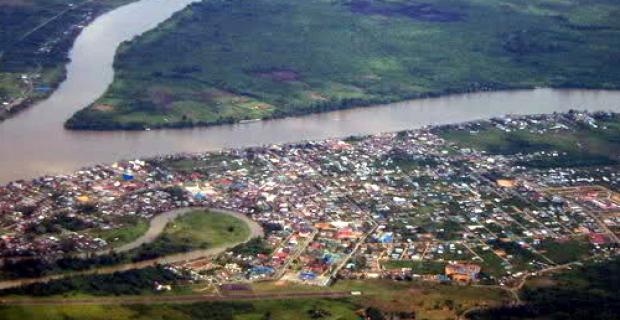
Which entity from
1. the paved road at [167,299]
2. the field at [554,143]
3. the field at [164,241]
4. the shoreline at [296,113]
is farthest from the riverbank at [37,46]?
the field at [554,143]

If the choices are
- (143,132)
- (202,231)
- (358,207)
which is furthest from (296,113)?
(202,231)

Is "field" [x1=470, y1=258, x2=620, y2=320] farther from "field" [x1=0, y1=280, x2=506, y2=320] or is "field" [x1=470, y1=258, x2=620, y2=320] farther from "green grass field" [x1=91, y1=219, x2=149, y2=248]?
"green grass field" [x1=91, y1=219, x2=149, y2=248]

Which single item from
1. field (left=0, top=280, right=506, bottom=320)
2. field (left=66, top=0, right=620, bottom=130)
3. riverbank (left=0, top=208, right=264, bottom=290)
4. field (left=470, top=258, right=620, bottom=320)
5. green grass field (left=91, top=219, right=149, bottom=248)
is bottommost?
field (left=470, top=258, right=620, bottom=320)

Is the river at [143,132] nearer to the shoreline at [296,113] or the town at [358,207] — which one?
the shoreline at [296,113]

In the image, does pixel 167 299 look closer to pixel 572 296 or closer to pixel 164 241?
pixel 164 241

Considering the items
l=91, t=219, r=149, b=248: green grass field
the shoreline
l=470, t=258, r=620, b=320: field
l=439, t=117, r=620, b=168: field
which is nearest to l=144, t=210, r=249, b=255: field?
l=91, t=219, r=149, b=248: green grass field
